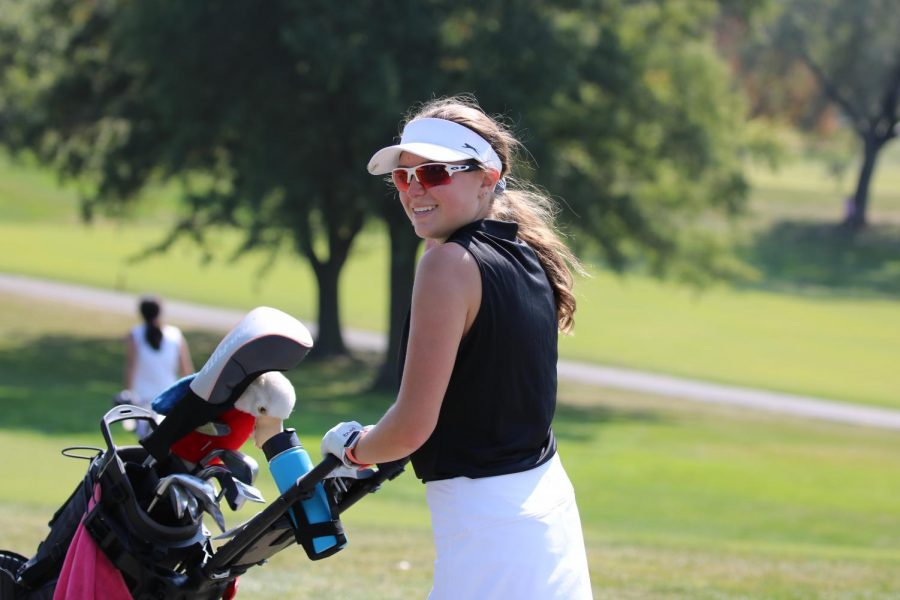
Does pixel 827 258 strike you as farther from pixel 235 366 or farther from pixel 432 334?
pixel 432 334

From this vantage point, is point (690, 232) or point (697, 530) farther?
point (690, 232)

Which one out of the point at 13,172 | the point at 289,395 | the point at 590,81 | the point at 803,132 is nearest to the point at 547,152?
the point at 590,81

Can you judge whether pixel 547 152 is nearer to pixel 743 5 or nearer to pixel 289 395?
pixel 743 5

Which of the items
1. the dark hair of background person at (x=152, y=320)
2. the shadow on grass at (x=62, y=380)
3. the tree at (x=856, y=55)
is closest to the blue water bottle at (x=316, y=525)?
the dark hair of background person at (x=152, y=320)

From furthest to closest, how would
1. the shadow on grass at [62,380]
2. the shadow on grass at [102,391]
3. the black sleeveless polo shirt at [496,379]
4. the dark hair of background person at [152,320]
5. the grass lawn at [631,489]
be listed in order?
the shadow on grass at [102,391] < the shadow on grass at [62,380] < the dark hair of background person at [152,320] < the grass lawn at [631,489] < the black sleeveless polo shirt at [496,379]

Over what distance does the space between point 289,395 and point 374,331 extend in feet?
84.9

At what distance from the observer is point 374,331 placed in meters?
29.5

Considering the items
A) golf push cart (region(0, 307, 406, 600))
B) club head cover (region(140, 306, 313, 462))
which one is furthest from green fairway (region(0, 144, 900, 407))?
club head cover (region(140, 306, 313, 462))

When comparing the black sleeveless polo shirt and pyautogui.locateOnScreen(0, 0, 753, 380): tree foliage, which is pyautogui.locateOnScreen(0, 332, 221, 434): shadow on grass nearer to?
pyautogui.locateOnScreen(0, 0, 753, 380): tree foliage

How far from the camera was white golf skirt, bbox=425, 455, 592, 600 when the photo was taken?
3.10 m

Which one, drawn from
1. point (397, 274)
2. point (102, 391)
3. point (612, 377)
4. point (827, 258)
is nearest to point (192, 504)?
point (102, 391)

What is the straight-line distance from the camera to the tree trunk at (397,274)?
20.0 meters

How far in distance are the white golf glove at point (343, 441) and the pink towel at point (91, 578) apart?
839mm

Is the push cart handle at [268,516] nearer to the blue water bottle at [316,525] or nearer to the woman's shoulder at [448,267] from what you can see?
the blue water bottle at [316,525]
